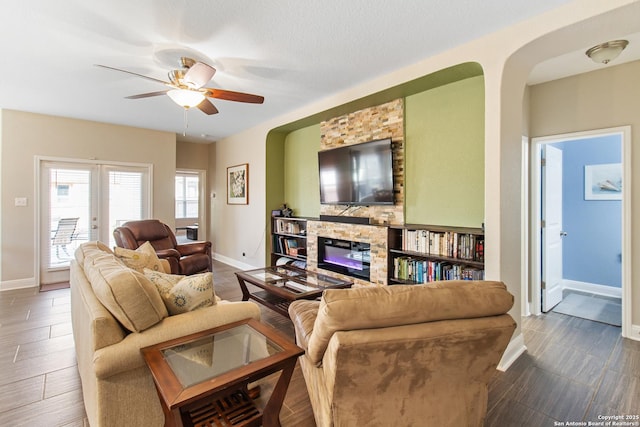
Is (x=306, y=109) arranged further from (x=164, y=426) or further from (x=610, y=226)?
(x=610, y=226)

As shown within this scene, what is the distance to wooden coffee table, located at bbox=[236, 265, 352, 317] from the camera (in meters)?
2.83

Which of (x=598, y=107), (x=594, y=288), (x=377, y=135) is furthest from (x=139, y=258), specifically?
(x=594, y=288)

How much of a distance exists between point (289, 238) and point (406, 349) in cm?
381

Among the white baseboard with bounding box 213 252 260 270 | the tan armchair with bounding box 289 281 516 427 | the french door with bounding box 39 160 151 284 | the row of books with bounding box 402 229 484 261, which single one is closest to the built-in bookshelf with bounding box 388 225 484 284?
the row of books with bounding box 402 229 484 261

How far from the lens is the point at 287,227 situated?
4.97 meters

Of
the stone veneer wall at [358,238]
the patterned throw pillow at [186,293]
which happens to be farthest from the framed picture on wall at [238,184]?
the patterned throw pillow at [186,293]

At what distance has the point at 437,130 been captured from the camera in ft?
10.4

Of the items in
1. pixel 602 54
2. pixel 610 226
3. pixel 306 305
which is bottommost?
pixel 306 305

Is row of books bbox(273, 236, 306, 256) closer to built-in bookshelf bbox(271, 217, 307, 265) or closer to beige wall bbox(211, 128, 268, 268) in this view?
built-in bookshelf bbox(271, 217, 307, 265)

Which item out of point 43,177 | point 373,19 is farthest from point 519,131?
point 43,177

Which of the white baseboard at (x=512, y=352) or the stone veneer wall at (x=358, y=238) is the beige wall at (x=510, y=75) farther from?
the stone veneer wall at (x=358, y=238)

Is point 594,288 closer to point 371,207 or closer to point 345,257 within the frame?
point 371,207

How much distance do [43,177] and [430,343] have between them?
593 centimetres

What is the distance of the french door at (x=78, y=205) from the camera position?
15.4 feet
